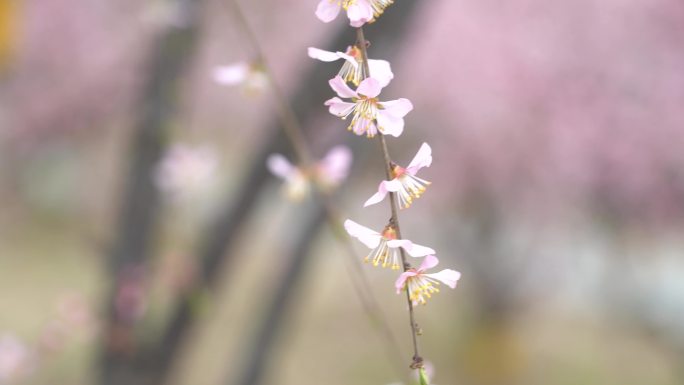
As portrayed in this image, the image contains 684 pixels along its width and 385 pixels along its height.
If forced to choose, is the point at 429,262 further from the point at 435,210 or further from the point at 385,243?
the point at 435,210

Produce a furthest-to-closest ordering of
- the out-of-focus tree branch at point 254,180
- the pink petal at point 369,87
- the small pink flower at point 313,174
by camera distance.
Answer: the out-of-focus tree branch at point 254,180, the small pink flower at point 313,174, the pink petal at point 369,87

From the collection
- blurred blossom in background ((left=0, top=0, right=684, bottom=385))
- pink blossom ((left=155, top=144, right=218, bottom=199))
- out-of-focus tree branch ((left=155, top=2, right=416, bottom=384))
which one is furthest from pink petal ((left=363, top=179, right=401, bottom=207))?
pink blossom ((left=155, top=144, right=218, bottom=199))

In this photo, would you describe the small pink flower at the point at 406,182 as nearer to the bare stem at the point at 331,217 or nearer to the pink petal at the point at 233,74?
the bare stem at the point at 331,217

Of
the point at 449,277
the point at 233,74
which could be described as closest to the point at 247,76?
the point at 233,74

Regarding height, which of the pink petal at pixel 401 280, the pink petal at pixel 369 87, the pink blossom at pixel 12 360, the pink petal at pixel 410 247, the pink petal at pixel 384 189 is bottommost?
the pink petal at pixel 401 280

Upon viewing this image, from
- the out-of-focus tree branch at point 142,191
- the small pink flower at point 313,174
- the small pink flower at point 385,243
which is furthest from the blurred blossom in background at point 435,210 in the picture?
the small pink flower at point 385,243

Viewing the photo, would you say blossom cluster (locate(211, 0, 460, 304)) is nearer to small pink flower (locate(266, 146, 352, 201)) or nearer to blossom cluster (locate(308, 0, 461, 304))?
blossom cluster (locate(308, 0, 461, 304))

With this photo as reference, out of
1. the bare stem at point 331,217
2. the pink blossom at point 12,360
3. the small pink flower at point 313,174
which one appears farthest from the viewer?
the pink blossom at point 12,360
